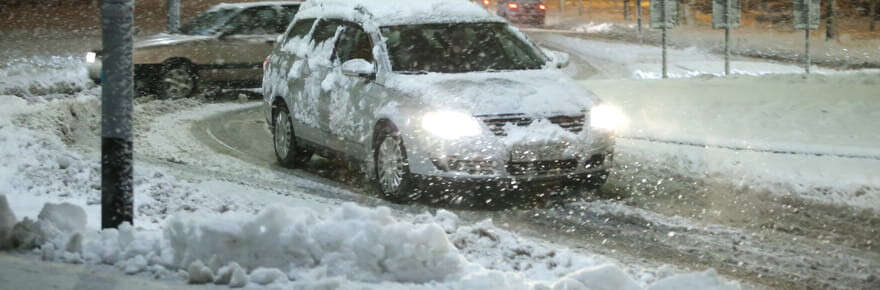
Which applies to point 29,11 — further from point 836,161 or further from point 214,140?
point 836,161

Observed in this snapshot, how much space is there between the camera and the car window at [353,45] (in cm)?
973

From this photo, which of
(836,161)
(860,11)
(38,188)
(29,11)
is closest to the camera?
(38,188)

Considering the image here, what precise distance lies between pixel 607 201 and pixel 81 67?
16.1 meters

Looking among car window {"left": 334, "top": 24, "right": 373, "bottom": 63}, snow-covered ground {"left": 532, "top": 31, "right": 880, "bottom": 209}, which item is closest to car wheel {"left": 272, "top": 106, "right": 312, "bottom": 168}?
car window {"left": 334, "top": 24, "right": 373, "bottom": 63}

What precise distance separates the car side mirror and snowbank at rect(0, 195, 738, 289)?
3101 mm

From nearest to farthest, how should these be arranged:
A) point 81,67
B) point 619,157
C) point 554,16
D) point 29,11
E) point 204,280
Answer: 1. point 204,280
2. point 619,157
3. point 81,67
4. point 29,11
5. point 554,16

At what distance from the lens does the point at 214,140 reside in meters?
12.8

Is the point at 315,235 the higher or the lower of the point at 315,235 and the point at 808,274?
the higher

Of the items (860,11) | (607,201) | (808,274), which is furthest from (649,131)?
(860,11)

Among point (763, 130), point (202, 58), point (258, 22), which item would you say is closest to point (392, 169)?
point (763, 130)

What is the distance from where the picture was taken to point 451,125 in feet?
27.9

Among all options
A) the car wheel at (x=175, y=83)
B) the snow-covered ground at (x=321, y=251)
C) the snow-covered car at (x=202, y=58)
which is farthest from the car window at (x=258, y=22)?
the snow-covered ground at (x=321, y=251)

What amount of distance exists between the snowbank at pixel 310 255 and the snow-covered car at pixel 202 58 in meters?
11.2

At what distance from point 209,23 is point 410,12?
878 centimetres
